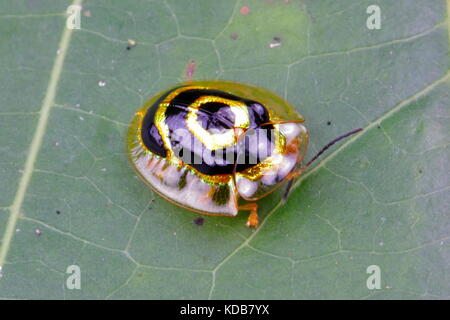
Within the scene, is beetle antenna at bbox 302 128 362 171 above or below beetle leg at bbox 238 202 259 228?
above

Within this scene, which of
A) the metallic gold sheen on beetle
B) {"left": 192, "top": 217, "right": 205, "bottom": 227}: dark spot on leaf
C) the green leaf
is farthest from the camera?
{"left": 192, "top": 217, "right": 205, "bottom": 227}: dark spot on leaf

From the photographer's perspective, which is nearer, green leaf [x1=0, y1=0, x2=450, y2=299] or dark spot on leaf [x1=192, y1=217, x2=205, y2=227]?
green leaf [x1=0, y1=0, x2=450, y2=299]

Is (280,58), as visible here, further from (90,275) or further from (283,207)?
(90,275)

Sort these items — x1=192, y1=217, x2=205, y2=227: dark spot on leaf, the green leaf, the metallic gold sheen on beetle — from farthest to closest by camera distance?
1. x1=192, y1=217, x2=205, y2=227: dark spot on leaf
2. the green leaf
3. the metallic gold sheen on beetle

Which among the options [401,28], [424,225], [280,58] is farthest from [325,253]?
[401,28]

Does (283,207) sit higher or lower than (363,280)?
higher

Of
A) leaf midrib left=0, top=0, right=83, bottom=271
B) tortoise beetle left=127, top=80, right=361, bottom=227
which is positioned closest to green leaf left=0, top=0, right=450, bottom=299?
leaf midrib left=0, top=0, right=83, bottom=271

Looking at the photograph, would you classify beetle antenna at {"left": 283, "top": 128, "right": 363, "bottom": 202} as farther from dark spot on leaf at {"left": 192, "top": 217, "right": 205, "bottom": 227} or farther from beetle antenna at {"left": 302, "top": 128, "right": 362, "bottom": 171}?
dark spot on leaf at {"left": 192, "top": 217, "right": 205, "bottom": 227}

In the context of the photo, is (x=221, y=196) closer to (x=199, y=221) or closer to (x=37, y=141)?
(x=199, y=221)
